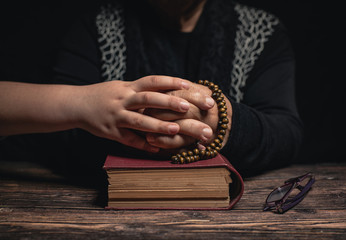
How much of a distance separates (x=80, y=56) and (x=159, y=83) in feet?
1.95

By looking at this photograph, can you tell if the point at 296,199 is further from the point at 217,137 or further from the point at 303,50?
the point at 303,50

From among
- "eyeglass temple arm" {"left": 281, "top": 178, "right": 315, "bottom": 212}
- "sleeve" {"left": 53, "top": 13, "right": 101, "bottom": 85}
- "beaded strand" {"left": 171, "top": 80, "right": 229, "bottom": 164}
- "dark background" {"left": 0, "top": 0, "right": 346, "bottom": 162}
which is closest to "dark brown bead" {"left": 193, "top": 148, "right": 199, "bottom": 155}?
"beaded strand" {"left": 171, "top": 80, "right": 229, "bottom": 164}

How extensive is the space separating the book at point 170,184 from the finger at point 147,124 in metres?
0.07

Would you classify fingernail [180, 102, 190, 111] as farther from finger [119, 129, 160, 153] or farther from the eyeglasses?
the eyeglasses

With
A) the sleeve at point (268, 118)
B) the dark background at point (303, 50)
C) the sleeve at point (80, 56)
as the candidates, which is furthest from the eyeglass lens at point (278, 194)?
the dark background at point (303, 50)

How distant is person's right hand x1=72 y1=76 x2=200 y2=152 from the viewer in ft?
2.30

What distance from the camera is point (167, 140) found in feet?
2.36

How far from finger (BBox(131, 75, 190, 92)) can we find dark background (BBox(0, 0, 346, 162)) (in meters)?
0.94

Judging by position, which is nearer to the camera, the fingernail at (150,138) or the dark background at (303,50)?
the fingernail at (150,138)

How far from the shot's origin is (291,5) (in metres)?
1.55

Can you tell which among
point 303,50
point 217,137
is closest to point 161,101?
point 217,137

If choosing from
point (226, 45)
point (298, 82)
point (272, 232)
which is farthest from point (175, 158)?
point (298, 82)

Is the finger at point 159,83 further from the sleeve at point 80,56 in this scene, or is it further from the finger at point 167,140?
Answer: the sleeve at point 80,56

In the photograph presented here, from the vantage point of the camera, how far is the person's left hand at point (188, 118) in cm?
72
